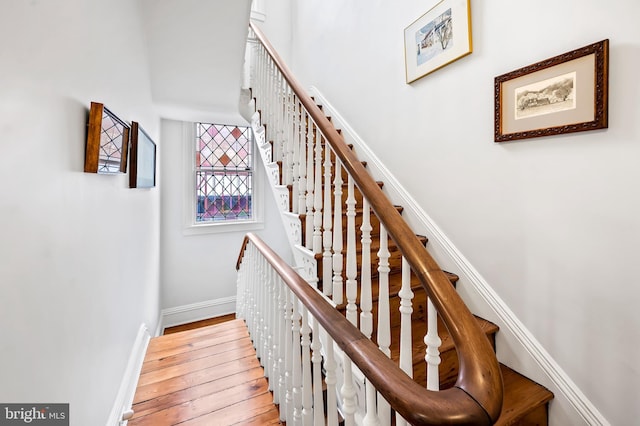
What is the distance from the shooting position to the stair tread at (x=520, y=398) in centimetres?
113

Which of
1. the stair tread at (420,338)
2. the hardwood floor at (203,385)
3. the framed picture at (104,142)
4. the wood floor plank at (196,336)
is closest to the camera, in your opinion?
the framed picture at (104,142)

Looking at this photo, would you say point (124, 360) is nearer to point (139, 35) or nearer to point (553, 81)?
point (139, 35)

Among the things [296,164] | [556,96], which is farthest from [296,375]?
[556,96]

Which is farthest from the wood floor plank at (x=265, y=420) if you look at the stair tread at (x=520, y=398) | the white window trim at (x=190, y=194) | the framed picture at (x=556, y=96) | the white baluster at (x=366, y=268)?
the white window trim at (x=190, y=194)

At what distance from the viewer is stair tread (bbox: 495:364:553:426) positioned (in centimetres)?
113

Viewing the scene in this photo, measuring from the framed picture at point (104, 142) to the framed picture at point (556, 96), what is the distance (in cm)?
181

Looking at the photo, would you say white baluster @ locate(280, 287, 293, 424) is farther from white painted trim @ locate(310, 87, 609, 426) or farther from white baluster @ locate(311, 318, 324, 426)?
white painted trim @ locate(310, 87, 609, 426)

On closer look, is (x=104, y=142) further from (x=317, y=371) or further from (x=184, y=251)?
(x=184, y=251)

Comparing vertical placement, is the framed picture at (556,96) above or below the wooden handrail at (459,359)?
above

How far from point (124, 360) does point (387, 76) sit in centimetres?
262

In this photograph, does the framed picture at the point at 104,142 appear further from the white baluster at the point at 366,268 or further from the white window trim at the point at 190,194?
the white window trim at the point at 190,194

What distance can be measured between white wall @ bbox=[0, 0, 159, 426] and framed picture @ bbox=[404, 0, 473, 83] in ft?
5.76

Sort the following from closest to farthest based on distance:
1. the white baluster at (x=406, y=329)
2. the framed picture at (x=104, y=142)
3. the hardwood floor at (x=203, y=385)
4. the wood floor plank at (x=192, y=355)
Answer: the white baluster at (x=406, y=329) → the framed picture at (x=104, y=142) → the hardwood floor at (x=203, y=385) → the wood floor plank at (x=192, y=355)

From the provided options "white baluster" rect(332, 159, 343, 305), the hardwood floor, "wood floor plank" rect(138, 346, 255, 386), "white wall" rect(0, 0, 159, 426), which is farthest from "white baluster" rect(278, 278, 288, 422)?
"white wall" rect(0, 0, 159, 426)
